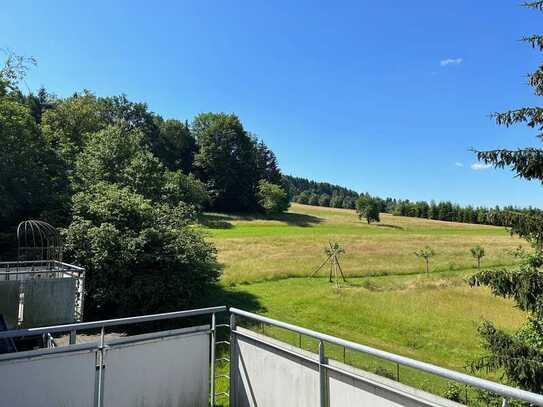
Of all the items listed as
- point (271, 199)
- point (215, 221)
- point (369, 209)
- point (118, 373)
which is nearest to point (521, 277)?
point (118, 373)

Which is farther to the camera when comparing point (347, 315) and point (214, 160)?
point (214, 160)

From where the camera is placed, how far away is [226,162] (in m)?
77.8

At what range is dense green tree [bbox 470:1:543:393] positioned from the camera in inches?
327

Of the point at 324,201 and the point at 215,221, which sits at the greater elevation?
the point at 324,201

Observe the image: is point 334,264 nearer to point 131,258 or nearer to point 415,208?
point 131,258

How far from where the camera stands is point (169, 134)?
79.3m

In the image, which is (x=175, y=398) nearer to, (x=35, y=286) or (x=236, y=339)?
(x=236, y=339)

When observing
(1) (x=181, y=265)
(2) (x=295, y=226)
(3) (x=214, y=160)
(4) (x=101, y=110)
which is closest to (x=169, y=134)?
(3) (x=214, y=160)

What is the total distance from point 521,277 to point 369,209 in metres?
66.3

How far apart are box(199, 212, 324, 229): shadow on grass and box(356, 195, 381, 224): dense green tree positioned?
302 inches

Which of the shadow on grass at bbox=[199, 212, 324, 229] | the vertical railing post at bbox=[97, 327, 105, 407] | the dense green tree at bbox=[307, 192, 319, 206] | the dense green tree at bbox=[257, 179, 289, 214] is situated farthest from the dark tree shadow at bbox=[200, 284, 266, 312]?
the dense green tree at bbox=[307, 192, 319, 206]

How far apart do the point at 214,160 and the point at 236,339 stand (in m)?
73.0

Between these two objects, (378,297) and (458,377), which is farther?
(378,297)

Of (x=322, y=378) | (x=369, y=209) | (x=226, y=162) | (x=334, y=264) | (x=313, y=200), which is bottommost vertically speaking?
(x=334, y=264)
